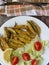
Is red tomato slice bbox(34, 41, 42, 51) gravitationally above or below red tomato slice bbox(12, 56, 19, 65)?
above

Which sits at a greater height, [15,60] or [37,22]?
[37,22]

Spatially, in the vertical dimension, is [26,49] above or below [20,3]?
below

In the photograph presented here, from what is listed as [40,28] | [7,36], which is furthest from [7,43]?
[40,28]

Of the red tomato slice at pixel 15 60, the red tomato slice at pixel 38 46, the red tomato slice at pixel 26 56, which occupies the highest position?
the red tomato slice at pixel 38 46

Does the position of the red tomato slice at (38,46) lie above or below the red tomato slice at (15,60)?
above

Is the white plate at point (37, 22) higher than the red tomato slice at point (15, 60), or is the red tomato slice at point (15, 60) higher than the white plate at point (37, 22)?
the white plate at point (37, 22)

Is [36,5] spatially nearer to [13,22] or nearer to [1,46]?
[13,22]

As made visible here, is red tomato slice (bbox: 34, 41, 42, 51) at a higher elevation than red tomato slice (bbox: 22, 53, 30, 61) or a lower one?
higher

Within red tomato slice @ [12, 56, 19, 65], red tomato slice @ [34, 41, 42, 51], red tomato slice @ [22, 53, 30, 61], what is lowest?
red tomato slice @ [12, 56, 19, 65]

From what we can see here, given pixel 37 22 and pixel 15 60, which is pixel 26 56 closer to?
pixel 15 60

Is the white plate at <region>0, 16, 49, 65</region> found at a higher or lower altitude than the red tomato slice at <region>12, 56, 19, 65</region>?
higher

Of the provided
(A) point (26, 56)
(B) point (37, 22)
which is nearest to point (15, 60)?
(A) point (26, 56)
